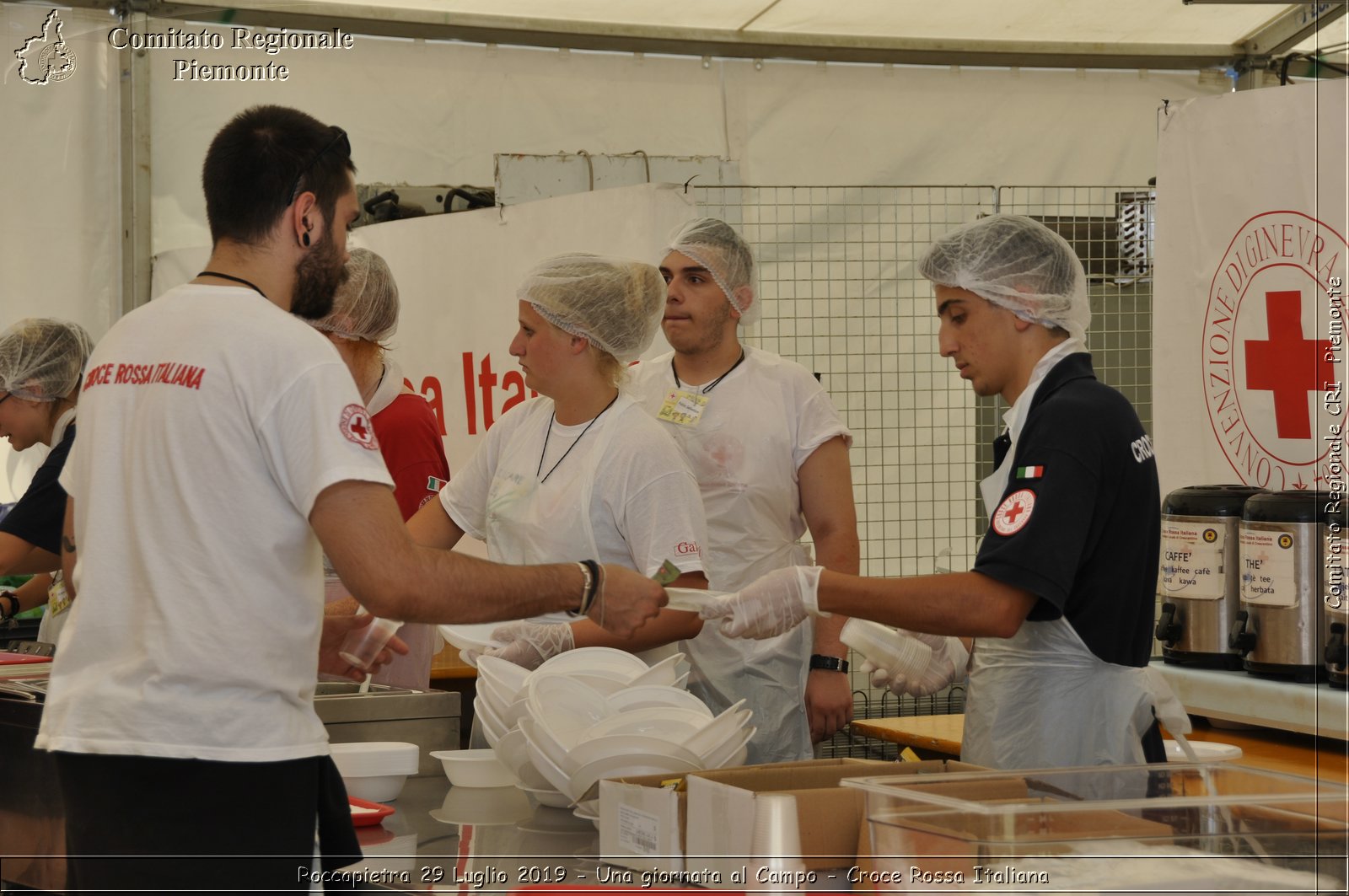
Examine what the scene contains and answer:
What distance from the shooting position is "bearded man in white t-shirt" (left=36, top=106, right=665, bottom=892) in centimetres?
153

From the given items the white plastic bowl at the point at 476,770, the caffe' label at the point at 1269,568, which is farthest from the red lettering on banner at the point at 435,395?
the caffe' label at the point at 1269,568

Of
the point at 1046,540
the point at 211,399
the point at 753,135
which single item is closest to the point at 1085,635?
the point at 1046,540

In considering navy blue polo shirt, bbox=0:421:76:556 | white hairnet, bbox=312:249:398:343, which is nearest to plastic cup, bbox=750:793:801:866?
white hairnet, bbox=312:249:398:343

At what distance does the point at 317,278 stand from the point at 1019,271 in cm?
121

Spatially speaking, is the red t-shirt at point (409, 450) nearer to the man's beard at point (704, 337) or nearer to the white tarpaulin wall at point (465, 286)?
the man's beard at point (704, 337)

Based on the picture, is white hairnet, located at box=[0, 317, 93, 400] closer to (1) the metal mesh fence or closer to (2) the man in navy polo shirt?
(1) the metal mesh fence

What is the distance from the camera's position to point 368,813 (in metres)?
1.96

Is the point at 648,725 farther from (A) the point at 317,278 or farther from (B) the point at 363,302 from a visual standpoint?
(B) the point at 363,302

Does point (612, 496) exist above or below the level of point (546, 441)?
below

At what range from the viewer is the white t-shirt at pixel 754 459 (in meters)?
3.10

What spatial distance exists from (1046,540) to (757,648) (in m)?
1.14

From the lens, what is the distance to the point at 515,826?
6.44 ft

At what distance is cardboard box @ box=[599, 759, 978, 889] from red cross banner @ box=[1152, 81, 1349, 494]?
183cm

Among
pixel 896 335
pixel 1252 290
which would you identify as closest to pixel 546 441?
pixel 1252 290
